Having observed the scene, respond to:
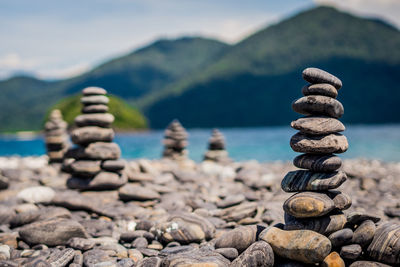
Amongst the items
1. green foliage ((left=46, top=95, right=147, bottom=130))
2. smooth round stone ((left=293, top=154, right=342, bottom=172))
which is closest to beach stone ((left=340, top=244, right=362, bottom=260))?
smooth round stone ((left=293, top=154, right=342, bottom=172))

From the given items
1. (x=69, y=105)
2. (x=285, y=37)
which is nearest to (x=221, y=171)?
(x=69, y=105)

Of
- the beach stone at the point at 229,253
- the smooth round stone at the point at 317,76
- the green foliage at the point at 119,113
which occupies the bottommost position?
the beach stone at the point at 229,253

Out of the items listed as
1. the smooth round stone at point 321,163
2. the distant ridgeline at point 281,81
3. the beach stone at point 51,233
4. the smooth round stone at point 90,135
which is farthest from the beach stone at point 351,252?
the distant ridgeline at point 281,81

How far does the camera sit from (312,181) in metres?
5.53

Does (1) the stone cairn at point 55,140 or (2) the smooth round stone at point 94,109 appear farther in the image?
(1) the stone cairn at point 55,140

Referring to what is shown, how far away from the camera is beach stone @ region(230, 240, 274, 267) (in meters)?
4.83

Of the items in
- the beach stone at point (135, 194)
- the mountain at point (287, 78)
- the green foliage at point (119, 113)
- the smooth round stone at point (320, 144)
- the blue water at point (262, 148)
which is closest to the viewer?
the smooth round stone at point (320, 144)

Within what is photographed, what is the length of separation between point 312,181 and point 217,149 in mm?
15179

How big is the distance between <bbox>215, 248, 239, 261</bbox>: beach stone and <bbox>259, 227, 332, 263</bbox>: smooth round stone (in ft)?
1.65

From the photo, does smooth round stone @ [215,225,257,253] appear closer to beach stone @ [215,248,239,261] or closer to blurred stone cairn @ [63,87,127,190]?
beach stone @ [215,248,239,261]

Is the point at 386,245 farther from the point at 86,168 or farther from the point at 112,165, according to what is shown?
the point at 86,168

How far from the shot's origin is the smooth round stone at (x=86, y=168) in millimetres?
10156

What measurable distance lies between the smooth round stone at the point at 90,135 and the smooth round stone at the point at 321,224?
6819 millimetres

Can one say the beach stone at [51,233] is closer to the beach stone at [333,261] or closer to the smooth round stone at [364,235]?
the beach stone at [333,261]
